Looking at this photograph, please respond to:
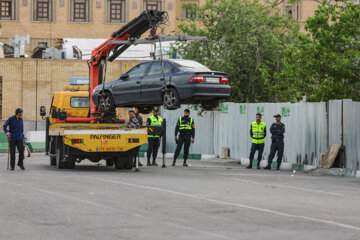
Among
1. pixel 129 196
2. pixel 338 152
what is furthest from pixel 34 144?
pixel 129 196

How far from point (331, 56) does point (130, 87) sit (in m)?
7.73

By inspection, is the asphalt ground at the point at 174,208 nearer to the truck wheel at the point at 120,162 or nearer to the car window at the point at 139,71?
the car window at the point at 139,71

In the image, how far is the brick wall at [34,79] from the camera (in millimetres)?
55531

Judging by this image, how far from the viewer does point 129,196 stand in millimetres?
14000

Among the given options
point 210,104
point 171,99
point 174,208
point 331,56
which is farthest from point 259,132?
point 174,208

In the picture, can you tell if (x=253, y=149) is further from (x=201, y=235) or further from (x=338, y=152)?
(x=201, y=235)

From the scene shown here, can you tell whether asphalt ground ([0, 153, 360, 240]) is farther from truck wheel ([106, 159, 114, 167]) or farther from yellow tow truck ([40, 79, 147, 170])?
truck wheel ([106, 159, 114, 167])

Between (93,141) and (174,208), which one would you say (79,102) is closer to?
(93,141)

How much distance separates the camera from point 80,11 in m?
66.9

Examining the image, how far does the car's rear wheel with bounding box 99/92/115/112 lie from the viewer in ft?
71.0

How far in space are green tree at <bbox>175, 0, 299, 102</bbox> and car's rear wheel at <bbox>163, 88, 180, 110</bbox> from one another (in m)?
14.5

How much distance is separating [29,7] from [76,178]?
164ft

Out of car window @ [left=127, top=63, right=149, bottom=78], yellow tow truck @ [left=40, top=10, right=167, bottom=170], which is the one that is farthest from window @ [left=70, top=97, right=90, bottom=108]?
car window @ [left=127, top=63, right=149, bottom=78]

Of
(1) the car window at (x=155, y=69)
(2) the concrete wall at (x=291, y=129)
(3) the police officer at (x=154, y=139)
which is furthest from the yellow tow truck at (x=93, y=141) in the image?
(2) the concrete wall at (x=291, y=129)
